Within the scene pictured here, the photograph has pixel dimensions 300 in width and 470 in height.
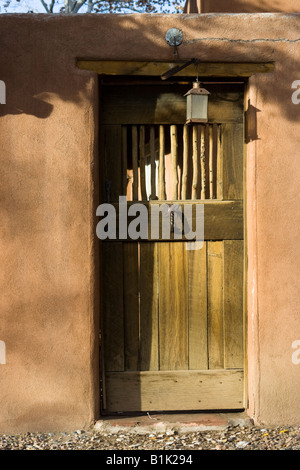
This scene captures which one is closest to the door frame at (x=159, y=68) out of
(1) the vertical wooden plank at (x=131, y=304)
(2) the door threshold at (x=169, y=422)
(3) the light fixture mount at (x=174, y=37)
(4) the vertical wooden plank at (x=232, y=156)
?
(3) the light fixture mount at (x=174, y=37)

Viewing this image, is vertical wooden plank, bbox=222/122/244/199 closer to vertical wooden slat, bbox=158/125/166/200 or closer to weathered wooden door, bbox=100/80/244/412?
weathered wooden door, bbox=100/80/244/412

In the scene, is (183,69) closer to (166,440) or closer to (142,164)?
(142,164)

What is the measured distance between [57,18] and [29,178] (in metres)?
1.18

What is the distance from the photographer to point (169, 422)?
13.3 feet

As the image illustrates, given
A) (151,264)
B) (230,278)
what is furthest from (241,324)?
(151,264)

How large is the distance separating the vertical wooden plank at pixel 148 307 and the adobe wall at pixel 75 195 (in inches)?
15.3

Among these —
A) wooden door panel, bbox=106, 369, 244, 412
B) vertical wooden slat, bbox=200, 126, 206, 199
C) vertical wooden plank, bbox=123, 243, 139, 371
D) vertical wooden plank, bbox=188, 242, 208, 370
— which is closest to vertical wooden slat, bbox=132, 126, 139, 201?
vertical wooden plank, bbox=123, 243, 139, 371

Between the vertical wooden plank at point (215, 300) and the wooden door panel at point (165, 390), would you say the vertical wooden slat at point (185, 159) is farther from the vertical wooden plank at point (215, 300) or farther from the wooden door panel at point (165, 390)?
the wooden door panel at point (165, 390)

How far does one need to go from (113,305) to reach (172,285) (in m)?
0.48

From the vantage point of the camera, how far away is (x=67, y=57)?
3916 mm

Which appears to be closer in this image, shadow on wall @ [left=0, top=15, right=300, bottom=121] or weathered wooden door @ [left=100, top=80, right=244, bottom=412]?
shadow on wall @ [left=0, top=15, right=300, bottom=121]

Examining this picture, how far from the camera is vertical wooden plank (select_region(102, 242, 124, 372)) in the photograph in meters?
4.16

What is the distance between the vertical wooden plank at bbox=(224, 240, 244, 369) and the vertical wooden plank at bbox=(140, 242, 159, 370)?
547mm

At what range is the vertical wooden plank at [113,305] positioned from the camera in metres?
4.16
